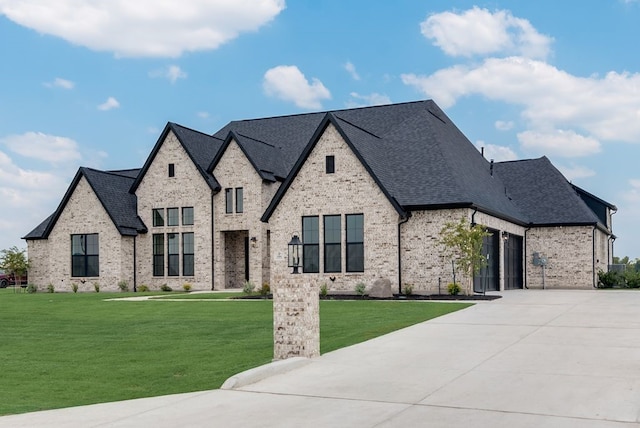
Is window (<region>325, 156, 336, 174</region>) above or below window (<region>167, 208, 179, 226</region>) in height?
above

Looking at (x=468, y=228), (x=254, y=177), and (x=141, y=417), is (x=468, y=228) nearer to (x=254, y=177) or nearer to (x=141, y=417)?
(x=254, y=177)

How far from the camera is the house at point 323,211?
30984 mm

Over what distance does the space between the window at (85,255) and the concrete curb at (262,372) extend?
1185 inches

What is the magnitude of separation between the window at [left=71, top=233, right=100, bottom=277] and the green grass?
12.7 meters

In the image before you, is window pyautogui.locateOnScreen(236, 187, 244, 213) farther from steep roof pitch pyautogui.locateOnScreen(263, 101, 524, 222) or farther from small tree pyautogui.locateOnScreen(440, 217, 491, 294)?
small tree pyautogui.locateOnScreen(440, 217, 491, 294)

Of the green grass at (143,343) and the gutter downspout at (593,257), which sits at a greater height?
the gutter downspout at (593,257)

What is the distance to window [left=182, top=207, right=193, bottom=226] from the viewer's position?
39250 millimetres

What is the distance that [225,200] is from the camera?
38.4m

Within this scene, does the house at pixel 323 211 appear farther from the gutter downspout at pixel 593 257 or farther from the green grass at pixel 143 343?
the green grass at pixel 143 343

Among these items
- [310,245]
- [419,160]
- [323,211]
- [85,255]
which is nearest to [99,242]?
[85,255]

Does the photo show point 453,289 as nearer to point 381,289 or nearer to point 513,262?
point 381,289

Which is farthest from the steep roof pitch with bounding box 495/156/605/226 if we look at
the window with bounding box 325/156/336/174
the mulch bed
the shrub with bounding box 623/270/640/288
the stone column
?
the stone column

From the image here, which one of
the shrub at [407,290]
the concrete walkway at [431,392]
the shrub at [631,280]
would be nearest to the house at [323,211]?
the shrub at [407,290]

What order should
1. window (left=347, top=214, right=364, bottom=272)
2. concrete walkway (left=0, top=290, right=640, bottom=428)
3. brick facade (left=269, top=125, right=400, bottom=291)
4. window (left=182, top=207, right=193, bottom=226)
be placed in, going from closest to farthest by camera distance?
concrete walkway (left=0, top=290, right=640, bottom=428)
brick facade (left=269, top=125, right=400, bottom=291)
window (left=347, top=214, right=364, bottom=272)
window (left=182, top=207, right=193, bottom=226)
